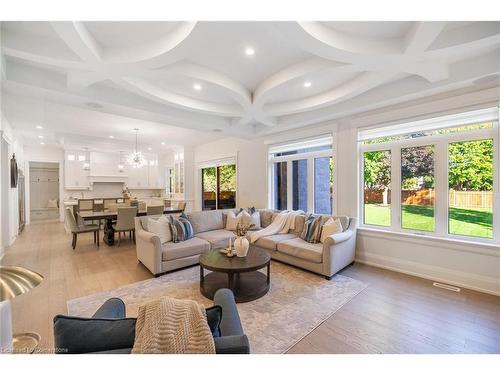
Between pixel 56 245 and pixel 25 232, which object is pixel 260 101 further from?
pixel 25 232

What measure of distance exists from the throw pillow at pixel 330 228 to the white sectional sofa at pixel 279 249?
0.09 metres

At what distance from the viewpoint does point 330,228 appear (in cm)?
345

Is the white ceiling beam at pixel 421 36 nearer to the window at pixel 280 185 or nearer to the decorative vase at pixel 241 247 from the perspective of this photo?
the decorative vase at pixel 241 247

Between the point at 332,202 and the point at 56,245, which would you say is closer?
the point at 332,202

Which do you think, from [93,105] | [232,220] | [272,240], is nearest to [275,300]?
[272,240]

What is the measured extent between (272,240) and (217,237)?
98 cm

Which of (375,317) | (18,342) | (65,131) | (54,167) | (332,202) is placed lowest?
(375,317)

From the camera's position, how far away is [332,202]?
418cm

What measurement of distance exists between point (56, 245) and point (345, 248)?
588 cm

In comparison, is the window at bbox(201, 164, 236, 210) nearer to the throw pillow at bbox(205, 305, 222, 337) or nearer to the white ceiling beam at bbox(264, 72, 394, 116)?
the white ceiling beam at bbox(264, 72, 394, 116)

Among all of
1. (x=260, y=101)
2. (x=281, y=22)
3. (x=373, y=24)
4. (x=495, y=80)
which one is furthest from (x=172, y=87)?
(x=495, y=80)

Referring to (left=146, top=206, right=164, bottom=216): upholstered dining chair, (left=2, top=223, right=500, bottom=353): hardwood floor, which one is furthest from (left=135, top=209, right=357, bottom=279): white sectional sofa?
(left=146, top=206, right=164, bottom=216): upholstered dining chair

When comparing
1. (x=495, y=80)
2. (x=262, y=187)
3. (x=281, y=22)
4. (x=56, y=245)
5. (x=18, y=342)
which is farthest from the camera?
(x=262, y=187)

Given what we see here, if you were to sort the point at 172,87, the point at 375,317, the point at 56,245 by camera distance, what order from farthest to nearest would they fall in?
the point at 56,245, the point at 172,87, the point at 375,317
